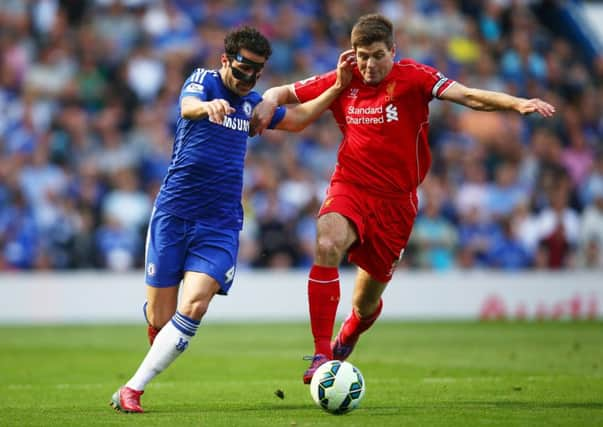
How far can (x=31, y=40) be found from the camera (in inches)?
892

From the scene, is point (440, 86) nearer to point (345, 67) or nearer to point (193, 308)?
point (345, 67)

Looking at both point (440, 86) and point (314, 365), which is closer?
point (314, 365)

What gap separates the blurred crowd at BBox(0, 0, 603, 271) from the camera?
2022 cm

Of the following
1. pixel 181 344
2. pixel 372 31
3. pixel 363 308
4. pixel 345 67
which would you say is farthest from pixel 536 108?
pixel 181 344

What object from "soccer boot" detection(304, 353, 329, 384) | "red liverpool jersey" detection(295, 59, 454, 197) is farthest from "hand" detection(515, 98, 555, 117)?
"soccer boot" detection(304, 353, 329, 384)

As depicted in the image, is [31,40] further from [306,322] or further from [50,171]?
[306,322]

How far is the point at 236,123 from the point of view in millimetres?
9172

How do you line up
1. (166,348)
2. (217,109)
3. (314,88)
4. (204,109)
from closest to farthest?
(217,109)
(204,109)
(166,348)
(314,88)

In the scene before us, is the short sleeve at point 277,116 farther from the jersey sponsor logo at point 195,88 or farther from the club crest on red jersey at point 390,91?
the jersey sponsor logo at point 195,88

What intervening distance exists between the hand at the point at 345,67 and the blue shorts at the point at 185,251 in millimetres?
1751

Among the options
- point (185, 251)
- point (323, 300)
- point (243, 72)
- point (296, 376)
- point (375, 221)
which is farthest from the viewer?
point (296, 376)

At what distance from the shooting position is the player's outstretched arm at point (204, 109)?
27.0ft

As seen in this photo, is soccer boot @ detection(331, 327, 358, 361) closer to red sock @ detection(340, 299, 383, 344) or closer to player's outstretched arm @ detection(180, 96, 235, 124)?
red sock @ detection(340, 299, 383, 344)

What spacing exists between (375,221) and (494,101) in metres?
1.60
